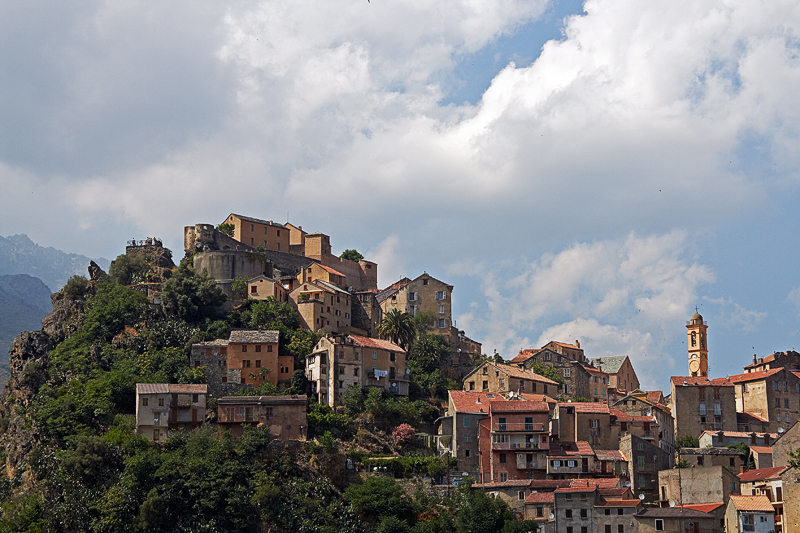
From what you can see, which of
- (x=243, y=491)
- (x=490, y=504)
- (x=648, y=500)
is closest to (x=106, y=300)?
(x=243, y=491)

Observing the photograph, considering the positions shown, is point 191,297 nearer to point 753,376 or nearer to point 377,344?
point 377,344

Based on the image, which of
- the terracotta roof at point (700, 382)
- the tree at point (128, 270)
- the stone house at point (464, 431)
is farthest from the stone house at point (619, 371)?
the tree at point (128, 270)

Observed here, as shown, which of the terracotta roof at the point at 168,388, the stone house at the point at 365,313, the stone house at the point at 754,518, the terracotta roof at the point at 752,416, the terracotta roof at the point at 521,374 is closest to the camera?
the stone house at the point at 754,518

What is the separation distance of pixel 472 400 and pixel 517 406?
16.9 ft

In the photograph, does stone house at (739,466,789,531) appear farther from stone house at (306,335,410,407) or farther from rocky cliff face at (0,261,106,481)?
rocky cliff face at (0,261,106,481)

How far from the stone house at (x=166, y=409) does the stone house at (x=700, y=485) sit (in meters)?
37.7

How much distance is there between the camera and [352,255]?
125750mm

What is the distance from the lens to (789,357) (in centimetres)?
10306

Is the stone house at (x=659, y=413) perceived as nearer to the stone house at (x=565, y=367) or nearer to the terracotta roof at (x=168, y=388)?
the stone house at (x=565, y=367)

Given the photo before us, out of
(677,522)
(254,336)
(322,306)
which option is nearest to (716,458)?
(677,522)

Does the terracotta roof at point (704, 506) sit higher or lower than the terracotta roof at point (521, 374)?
lower

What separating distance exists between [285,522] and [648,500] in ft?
95.3

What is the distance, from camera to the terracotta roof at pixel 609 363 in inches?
4656

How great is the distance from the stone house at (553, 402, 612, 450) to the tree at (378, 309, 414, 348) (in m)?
21.7
